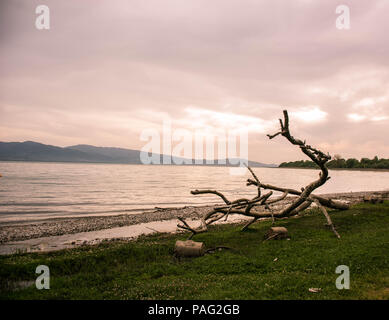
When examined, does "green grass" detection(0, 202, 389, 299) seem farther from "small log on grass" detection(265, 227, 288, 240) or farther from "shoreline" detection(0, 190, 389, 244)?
"shoreline" detection(0, 190, 389, 244)

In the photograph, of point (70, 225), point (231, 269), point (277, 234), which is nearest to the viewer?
point (231, 269)

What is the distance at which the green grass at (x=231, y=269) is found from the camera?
8922 mm

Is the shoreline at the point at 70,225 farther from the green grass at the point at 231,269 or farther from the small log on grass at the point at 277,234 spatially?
the small log on grass at the point at 277,234

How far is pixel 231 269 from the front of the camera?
11.9 meters

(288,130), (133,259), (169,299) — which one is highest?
(288,130)

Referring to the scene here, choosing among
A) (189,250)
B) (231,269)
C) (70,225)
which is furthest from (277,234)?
(70,225)

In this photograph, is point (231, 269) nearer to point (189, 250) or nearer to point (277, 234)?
point (189, 250)

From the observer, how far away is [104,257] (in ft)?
49.1

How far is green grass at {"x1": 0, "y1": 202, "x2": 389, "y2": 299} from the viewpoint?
351 inches

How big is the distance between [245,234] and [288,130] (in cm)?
783

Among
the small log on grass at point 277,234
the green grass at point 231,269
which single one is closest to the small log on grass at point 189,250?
the green grass at point 231,269
